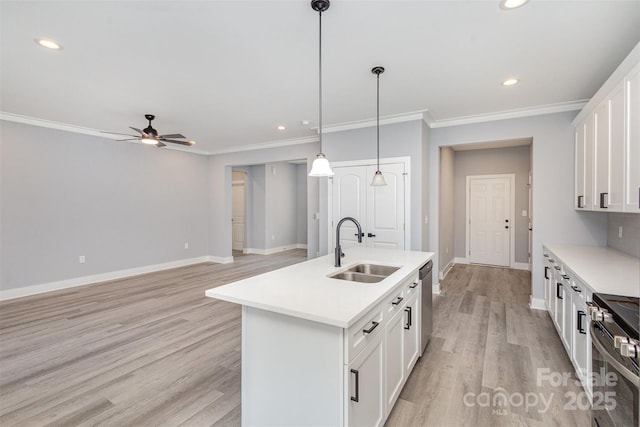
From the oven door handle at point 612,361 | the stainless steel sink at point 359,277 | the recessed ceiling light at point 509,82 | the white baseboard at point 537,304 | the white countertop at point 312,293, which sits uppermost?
the recessed ceiling light at point 509,82

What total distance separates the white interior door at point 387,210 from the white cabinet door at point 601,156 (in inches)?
82.6

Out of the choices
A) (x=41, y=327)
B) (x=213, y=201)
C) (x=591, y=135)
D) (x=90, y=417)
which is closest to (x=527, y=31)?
(x=591, y=135)

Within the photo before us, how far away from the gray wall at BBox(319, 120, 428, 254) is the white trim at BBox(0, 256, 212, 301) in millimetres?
4312

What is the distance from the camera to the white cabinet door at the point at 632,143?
2006mm

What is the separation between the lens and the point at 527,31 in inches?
87.1

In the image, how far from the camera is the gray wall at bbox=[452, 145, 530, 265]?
20.5 feet

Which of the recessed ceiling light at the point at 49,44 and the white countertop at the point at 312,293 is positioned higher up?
the recessed ceiling light at the point at 49,44

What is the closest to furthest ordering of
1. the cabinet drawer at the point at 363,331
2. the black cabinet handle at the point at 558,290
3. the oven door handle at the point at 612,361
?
the oven door handle at the point at 612,361, the cabinet drawer at the point at 363,331, the black cabinet handle at the point at 558,290

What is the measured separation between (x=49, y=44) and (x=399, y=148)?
13.0ft

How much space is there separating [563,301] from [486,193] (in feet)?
14.6

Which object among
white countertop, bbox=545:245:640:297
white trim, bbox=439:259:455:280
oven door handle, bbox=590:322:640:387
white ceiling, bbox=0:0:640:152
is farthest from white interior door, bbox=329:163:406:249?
oven door handle, bbox=590:322:640:387

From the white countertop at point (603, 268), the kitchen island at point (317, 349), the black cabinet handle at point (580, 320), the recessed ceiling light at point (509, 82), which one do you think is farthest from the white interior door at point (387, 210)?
the kitchen island at point (317, 349)

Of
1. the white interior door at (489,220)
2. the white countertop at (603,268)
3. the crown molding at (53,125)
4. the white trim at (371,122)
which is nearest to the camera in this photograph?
the white countertop at (603,268)

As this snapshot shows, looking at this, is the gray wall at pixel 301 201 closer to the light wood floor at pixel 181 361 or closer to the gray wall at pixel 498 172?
the gray wall at pixel 498 172
